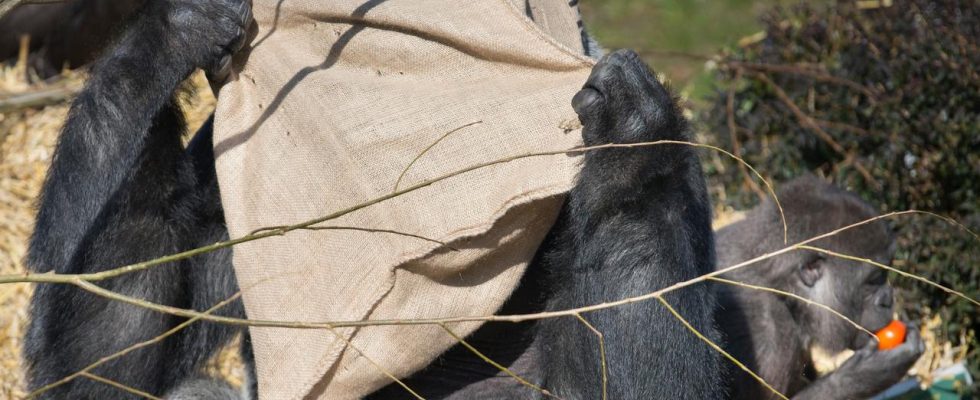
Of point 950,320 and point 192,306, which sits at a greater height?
point 192,306

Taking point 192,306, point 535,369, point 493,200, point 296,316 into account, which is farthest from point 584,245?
point 192,306

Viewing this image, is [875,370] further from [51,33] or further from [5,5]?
[51,33]

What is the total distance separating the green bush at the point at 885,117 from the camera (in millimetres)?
4016

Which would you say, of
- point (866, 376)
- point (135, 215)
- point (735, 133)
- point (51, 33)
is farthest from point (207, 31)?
point (51, 33)

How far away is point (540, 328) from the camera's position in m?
2.58

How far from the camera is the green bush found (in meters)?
4.02

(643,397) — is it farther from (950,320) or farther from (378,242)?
(950,320)

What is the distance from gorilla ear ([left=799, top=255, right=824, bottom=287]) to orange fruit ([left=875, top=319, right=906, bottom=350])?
28 cm

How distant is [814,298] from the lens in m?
3.70

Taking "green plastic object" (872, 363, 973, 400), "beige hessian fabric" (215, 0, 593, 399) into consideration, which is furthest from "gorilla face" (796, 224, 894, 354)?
"beige hessian fabric" (215, 0, 593, 399)

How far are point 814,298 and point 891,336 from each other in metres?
0.28

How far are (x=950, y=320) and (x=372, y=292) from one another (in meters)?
2.67

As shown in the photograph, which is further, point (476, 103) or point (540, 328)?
point (540, 328)

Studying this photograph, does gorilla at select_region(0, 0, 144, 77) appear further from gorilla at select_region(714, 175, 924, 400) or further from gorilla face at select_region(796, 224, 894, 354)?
gorilla face at select_region(796, 224, 894, 354)
